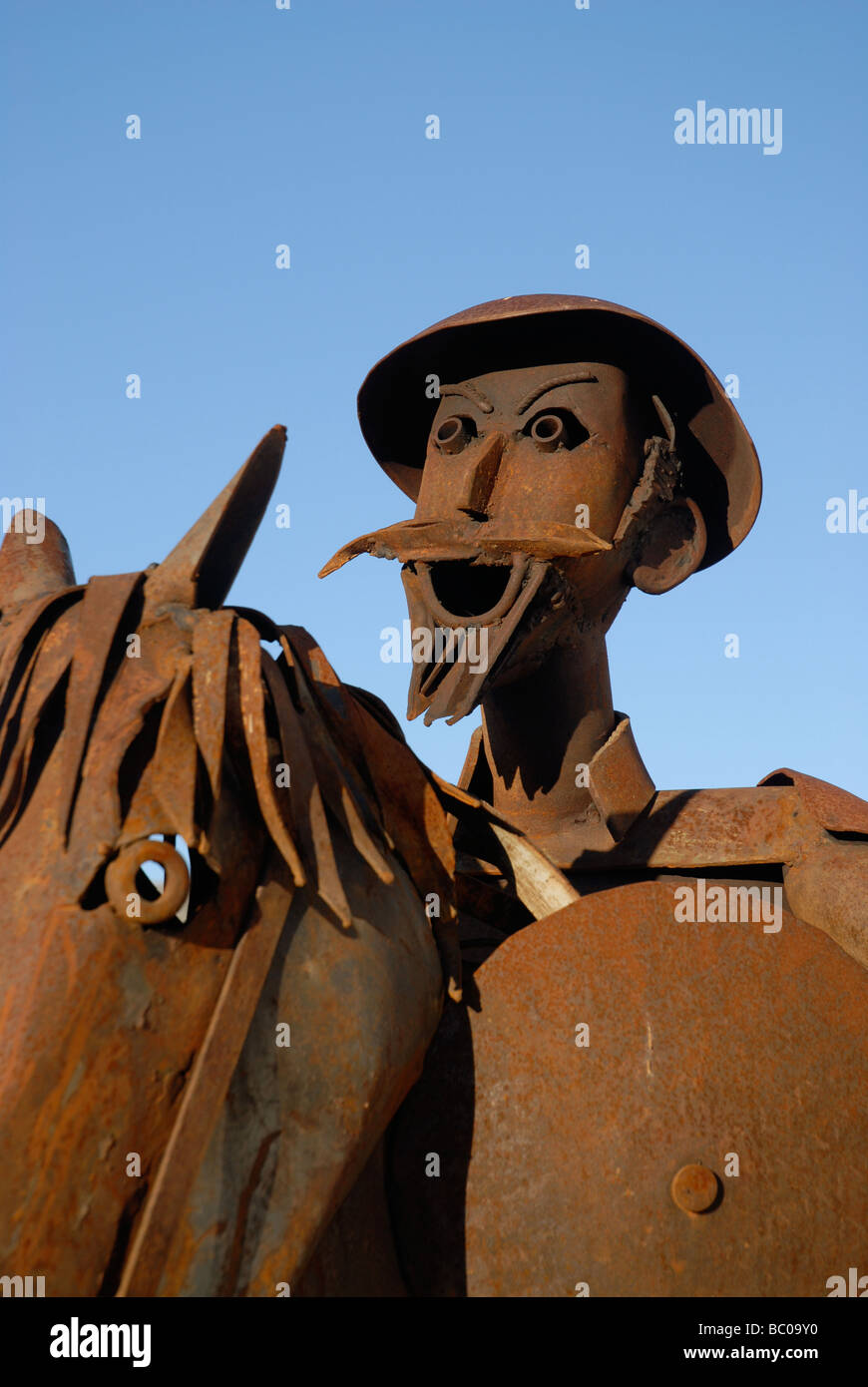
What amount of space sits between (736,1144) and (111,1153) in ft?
4.31

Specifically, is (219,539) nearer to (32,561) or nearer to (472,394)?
(32,561)

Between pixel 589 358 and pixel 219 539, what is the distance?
1.83 m

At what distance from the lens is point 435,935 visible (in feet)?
9.21

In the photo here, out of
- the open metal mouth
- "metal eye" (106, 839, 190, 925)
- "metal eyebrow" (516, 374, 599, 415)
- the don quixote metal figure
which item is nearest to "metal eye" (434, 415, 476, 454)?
the don quixote metal figure

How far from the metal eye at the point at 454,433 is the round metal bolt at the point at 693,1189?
2001 mm

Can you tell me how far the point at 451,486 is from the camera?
3748 millimetres

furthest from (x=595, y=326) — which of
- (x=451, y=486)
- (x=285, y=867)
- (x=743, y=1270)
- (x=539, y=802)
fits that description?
(x=743, y=1270)

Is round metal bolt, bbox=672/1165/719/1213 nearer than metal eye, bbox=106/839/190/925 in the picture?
No

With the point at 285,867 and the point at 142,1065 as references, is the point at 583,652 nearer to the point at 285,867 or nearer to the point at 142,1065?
the point at 285,867

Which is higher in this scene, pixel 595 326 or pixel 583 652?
pixel 595 326

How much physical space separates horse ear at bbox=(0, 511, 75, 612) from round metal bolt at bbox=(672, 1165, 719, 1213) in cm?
162

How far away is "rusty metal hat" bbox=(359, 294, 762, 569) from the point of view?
12.9 ft

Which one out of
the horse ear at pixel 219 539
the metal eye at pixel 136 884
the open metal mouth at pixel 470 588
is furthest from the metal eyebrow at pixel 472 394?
the metal eye at pixel 136 884

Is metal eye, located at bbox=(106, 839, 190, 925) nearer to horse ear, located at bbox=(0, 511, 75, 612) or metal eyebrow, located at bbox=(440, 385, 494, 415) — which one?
horse ear, located at bbox=(0, 511, 75, 612)
